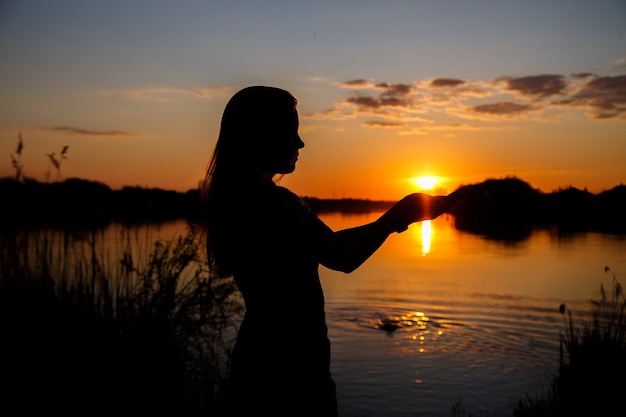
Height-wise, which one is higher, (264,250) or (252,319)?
(264,250)

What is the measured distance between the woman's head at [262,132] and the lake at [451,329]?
640 cm

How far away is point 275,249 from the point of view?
7.70ft

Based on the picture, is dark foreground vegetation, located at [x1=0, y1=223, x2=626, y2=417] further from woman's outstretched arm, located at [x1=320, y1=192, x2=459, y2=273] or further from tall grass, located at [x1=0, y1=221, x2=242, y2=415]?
woman's outstretched arm, located at [x1=320, y1=192, x2=459, y2=273]

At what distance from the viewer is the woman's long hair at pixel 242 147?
2.49 metres

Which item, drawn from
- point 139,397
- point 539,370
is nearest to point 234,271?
point 139,397

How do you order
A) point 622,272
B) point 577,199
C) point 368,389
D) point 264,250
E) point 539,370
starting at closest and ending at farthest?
point 264,250, point 368,389, point 539,370, point 622,272, point 577,199

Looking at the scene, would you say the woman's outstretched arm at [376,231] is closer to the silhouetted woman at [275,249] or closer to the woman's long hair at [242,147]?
the silhouetted woman at [275,249]

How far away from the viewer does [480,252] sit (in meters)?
32.6

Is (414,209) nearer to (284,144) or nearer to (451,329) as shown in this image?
(284,144)

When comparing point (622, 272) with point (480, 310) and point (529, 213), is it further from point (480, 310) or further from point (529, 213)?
point (529, 213)

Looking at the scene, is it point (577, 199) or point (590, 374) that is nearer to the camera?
point (590, 374)

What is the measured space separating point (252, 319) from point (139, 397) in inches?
137

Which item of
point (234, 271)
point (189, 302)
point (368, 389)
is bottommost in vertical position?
point (368, 389)

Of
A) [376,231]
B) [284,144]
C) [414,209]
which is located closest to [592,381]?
[414,209]
